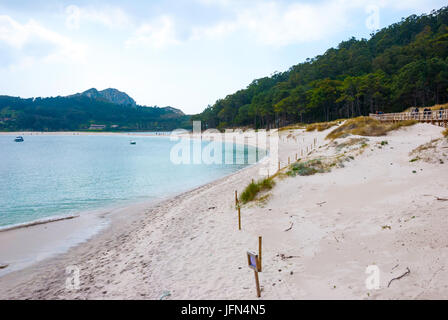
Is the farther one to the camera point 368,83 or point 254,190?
point 368,83

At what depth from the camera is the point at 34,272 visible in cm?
957

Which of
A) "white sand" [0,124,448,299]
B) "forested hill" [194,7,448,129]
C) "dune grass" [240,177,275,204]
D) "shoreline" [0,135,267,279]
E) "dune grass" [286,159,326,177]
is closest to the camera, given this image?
"white sand" [0,124,448,299]

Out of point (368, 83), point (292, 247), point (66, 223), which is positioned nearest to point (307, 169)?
point (292, 247)

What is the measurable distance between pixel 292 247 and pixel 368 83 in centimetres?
7211

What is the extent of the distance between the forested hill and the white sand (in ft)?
208

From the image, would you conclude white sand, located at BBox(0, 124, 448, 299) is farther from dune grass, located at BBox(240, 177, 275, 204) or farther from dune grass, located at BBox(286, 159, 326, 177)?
dune grass, located at BBox(286, 159, 326, 177)

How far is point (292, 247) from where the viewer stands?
810 centimetres

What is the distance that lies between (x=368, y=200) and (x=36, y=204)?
22.6 metres

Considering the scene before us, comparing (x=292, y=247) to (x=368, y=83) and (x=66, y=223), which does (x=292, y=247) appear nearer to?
(x=66, y=223)

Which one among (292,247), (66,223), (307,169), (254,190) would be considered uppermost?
(307,169)

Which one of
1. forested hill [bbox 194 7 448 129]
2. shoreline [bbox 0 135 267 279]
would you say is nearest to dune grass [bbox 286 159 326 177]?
shoreline [bbox 0 135 267 279]

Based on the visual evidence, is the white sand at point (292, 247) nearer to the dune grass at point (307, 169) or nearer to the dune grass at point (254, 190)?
the dune grass at point (254, 190)

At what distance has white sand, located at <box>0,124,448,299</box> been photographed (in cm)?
605

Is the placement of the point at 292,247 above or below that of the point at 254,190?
below
